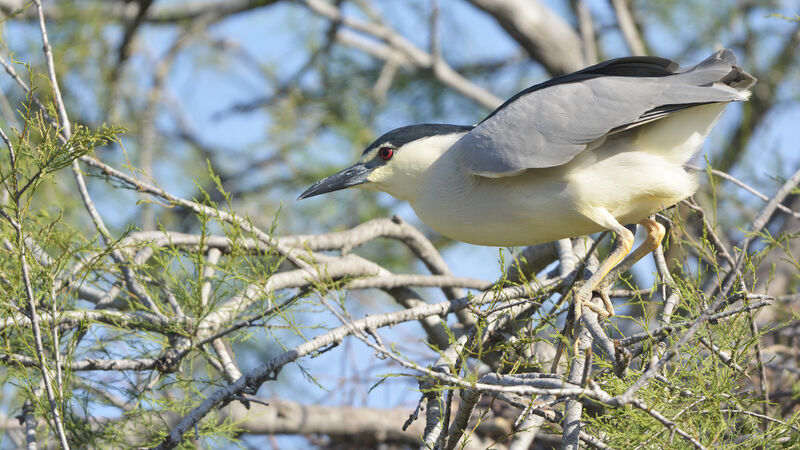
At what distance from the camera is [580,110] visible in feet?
8.08

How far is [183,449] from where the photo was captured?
2.42m

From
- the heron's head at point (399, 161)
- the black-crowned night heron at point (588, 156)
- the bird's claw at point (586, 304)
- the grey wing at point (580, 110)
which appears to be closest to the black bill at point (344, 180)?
the heron's head at point (399, 161)

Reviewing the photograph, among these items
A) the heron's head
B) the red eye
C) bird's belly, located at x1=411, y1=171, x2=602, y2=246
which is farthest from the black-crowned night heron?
the red eye

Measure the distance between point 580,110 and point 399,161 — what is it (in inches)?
27.6

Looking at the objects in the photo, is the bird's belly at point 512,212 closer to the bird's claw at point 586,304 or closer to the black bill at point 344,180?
the bird's claw at point 586,304

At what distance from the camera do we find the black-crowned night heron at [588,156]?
2363 mm

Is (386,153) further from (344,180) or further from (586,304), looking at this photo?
(586,304)

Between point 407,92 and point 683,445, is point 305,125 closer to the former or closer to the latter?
point 407,92

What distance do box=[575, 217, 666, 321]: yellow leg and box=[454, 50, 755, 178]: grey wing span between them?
315 millimetres

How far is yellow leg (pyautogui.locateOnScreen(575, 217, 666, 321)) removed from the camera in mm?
2254

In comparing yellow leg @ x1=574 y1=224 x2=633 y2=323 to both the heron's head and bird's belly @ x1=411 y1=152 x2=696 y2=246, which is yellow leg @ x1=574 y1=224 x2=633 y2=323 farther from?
the heron's head

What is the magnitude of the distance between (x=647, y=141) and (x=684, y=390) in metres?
0.97

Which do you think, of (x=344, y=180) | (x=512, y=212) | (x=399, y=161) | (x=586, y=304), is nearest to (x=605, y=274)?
(x=586, y=304)

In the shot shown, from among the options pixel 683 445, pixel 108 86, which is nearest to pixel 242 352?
pixel 108 86
